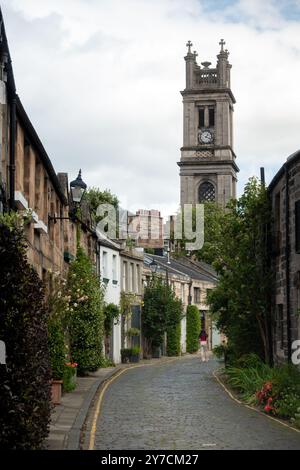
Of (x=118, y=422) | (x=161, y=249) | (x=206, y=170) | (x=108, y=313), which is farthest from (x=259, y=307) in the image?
(x=206, y=170)

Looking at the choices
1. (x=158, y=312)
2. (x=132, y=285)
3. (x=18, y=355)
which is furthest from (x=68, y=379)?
(x=158, y=312)

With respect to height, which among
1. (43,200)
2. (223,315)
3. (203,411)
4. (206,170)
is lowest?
(203,411)

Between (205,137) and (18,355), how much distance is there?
10728 cm

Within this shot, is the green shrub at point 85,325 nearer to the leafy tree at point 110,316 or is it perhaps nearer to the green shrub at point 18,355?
the leafy tree at point 110,316

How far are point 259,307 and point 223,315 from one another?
384cm

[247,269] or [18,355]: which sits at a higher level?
[247,269]

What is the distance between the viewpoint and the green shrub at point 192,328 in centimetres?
5869

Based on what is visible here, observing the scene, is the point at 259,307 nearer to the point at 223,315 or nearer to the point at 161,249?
the point at 223,315

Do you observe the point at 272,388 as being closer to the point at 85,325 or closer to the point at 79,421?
the point at 79,421

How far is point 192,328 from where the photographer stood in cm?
5928

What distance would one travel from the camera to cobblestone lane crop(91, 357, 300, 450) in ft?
45.2

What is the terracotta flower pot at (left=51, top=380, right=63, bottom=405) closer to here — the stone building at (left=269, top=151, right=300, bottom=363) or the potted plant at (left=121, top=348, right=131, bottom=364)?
the stone building at (left=269, top=151, right=300, bottom=363)

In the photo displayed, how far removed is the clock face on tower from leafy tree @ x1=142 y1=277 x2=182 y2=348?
221 ft

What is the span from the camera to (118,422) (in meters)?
16.7
